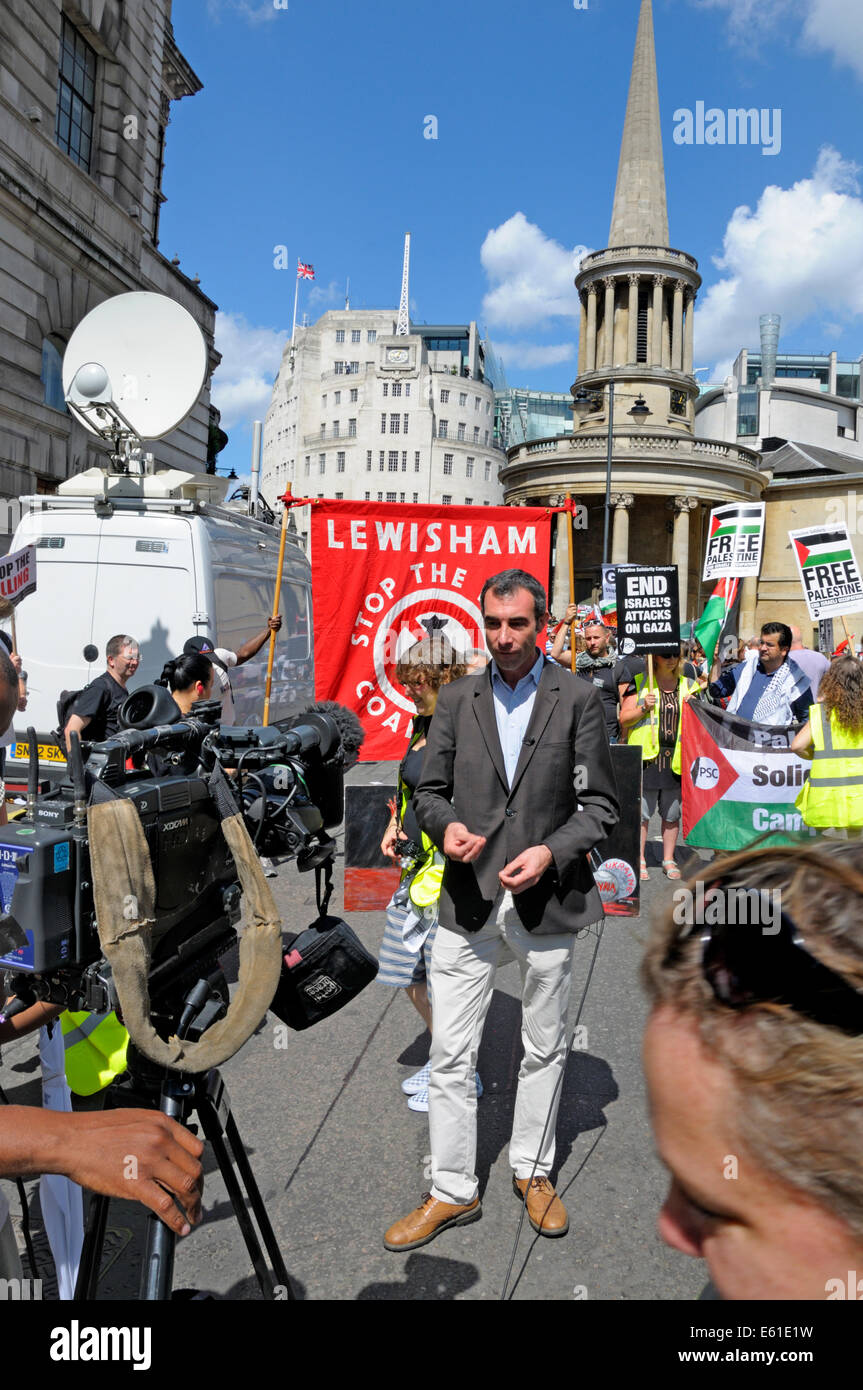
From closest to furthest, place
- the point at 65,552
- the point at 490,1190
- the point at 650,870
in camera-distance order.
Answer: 1. the point at 490,1190
2. the point at 65,552
3. the point at 650,870

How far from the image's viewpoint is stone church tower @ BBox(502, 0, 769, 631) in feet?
173

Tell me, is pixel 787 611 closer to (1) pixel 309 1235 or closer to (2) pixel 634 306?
(2) pixel 634 306

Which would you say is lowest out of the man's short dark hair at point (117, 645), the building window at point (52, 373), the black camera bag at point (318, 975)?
the black camera bag at point (318, 975)

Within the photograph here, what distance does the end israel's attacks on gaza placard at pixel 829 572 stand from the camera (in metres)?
10.8

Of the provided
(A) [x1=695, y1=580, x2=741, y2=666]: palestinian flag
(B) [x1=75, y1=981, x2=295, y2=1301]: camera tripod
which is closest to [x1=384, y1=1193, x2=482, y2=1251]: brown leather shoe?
(B) [x1=75, y1=981, x2=295, y2=1301]: camera tripod

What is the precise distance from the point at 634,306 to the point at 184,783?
215ft

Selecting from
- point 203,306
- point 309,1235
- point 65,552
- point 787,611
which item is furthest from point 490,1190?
point 787,611

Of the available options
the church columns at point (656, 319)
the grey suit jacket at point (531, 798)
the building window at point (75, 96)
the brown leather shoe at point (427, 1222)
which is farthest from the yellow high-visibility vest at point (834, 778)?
the church columns at point (656, 319)

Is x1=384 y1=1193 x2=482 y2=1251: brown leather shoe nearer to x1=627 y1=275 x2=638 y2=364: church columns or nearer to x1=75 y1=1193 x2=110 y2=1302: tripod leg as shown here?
x1=75 y1=1193 x2=110 y2=1302: tripod leg

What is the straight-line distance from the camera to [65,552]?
306 inches

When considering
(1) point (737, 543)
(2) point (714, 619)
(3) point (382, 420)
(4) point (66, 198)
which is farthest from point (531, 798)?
(3) point (382, 420)

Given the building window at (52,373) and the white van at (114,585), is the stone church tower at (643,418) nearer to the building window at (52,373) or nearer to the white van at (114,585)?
the building window at (52,373)

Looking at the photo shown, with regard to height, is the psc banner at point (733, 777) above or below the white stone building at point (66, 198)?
below

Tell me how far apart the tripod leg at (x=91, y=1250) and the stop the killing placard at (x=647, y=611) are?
791 cm
